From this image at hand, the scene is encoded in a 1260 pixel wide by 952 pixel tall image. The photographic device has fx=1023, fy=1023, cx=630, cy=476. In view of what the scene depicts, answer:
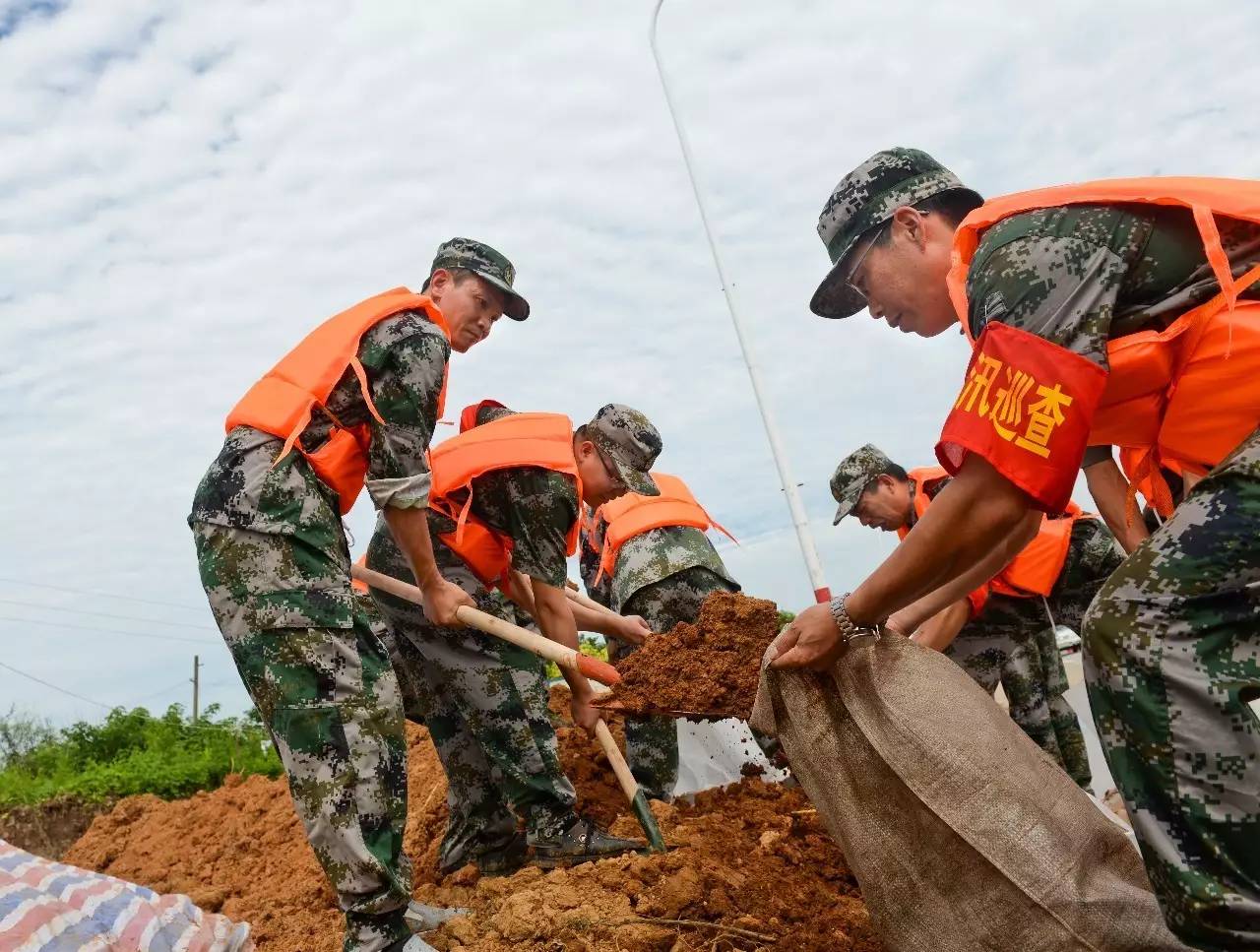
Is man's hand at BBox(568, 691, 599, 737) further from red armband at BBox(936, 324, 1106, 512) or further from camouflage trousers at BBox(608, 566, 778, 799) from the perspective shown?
red armband at BBox(936, 324, 1106, 512)

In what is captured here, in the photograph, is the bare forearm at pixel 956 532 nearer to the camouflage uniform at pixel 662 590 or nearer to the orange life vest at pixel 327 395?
the orange life vest at pixel 327 395

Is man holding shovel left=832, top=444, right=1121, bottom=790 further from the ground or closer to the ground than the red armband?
closer to the ground

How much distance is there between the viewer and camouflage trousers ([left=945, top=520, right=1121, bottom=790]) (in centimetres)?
547

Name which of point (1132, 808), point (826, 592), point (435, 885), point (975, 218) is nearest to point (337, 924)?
point (435, 885)

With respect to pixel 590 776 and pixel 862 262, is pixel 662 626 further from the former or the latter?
pixel 862 262

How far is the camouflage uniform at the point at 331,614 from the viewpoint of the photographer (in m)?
2.93

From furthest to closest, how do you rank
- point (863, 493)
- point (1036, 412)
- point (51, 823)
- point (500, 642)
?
point (51, 823) → point (863, 493) → point (500, 642) → point (1036, 412)

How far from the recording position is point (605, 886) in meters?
3.33

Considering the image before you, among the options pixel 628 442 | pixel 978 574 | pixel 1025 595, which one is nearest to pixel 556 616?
pixel 628 442

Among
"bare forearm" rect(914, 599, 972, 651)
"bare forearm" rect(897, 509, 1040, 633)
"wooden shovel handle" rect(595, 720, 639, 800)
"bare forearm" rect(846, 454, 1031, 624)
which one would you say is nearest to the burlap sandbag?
"bare forearm" rect(897, 509, 1040, 633)

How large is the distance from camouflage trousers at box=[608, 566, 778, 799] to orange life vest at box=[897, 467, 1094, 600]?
121 centimetres

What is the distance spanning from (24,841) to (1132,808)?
8798 mm

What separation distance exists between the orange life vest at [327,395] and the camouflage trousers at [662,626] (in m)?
2.27

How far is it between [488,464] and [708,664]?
1.44m
